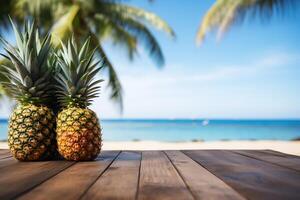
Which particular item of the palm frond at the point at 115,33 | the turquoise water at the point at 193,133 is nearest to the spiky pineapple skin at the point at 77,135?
the palm frond at the point at 115,33

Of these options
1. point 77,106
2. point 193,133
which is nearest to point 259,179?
point 77,106

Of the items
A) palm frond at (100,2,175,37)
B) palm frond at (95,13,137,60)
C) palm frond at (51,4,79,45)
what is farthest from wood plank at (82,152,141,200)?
palm frond at (100,2,175,37)

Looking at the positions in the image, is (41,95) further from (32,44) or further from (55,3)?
(55,3)

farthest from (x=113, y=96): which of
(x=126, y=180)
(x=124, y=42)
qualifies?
(x=126, y=180)

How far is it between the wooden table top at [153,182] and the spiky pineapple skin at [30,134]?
0.68 ft

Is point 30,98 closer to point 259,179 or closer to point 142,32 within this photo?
point 259,179

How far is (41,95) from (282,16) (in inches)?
243

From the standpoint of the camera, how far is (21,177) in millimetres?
1100

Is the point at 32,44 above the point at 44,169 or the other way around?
above

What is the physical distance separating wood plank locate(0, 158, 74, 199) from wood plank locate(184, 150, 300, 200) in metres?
0.59

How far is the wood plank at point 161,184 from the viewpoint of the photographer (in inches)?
A: 32.8

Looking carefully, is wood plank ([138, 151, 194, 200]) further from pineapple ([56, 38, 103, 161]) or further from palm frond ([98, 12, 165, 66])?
palm frond ([98, 12, 165, 66])

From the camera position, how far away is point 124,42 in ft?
32.2

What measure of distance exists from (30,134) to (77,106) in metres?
Result: 0.27
